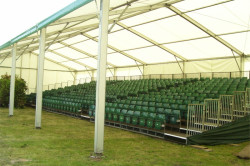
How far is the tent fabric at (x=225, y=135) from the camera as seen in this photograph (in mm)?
8414

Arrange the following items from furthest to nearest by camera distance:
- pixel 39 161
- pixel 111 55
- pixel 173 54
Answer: pixel 111 55
pixel 173 54
pixel 39 161

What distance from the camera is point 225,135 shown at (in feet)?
28.2

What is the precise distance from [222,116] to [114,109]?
5949 mm

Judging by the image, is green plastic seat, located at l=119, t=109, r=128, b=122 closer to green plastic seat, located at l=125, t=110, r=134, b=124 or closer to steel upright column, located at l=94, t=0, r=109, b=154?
green plastic seat, located at l=125, t=110, r=134, b=124

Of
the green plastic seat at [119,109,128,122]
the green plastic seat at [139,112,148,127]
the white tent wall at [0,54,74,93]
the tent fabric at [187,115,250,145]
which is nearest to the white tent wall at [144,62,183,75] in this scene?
the green plastic seat at [119,109,128,122]

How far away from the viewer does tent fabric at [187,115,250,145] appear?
331 inches

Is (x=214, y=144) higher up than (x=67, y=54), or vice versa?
(x=67, y=54)

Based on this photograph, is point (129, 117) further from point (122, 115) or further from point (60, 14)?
point (60, 14)

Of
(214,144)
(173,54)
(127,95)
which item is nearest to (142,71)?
(173,54)

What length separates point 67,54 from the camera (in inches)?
1142

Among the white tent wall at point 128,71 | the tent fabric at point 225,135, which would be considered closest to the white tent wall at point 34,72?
the white tent wall at point 128,71

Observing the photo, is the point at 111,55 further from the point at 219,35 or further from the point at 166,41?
the point at 219,35

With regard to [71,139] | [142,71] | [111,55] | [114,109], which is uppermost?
[111,55]

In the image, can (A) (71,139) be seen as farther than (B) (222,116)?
No
